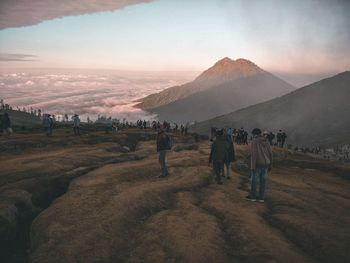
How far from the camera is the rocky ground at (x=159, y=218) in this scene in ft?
36.7

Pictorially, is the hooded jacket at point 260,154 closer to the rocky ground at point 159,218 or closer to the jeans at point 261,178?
the jeans at point 261,178

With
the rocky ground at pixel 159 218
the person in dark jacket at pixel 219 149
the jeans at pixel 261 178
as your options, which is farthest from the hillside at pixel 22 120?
the jeans at pixel 261 178

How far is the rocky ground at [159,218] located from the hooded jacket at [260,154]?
6.16 ft

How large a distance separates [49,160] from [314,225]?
1824 centimetres

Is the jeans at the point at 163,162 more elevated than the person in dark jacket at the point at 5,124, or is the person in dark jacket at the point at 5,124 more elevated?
the person in dark jacket at the point at 5,124

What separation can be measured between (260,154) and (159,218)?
18.3 ft

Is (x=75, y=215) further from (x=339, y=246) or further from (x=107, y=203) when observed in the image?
(x=339, y=246)

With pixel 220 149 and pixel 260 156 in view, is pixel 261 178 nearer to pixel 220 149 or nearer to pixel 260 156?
pixel 260 156

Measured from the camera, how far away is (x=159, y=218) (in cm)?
1394

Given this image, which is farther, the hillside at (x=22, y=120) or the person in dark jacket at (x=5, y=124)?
the hillside at (x=22, y=120)

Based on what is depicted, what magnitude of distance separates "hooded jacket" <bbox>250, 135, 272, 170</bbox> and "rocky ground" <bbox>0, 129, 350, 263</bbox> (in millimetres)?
1878

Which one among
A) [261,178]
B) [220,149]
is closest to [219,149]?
[220,149]

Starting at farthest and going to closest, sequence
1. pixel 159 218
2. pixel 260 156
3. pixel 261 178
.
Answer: pixel 261 178
pixel 260 156
pixel 159 218

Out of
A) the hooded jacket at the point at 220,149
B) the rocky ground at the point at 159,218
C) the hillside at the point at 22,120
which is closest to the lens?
the rocky ground at the point at 159,218
